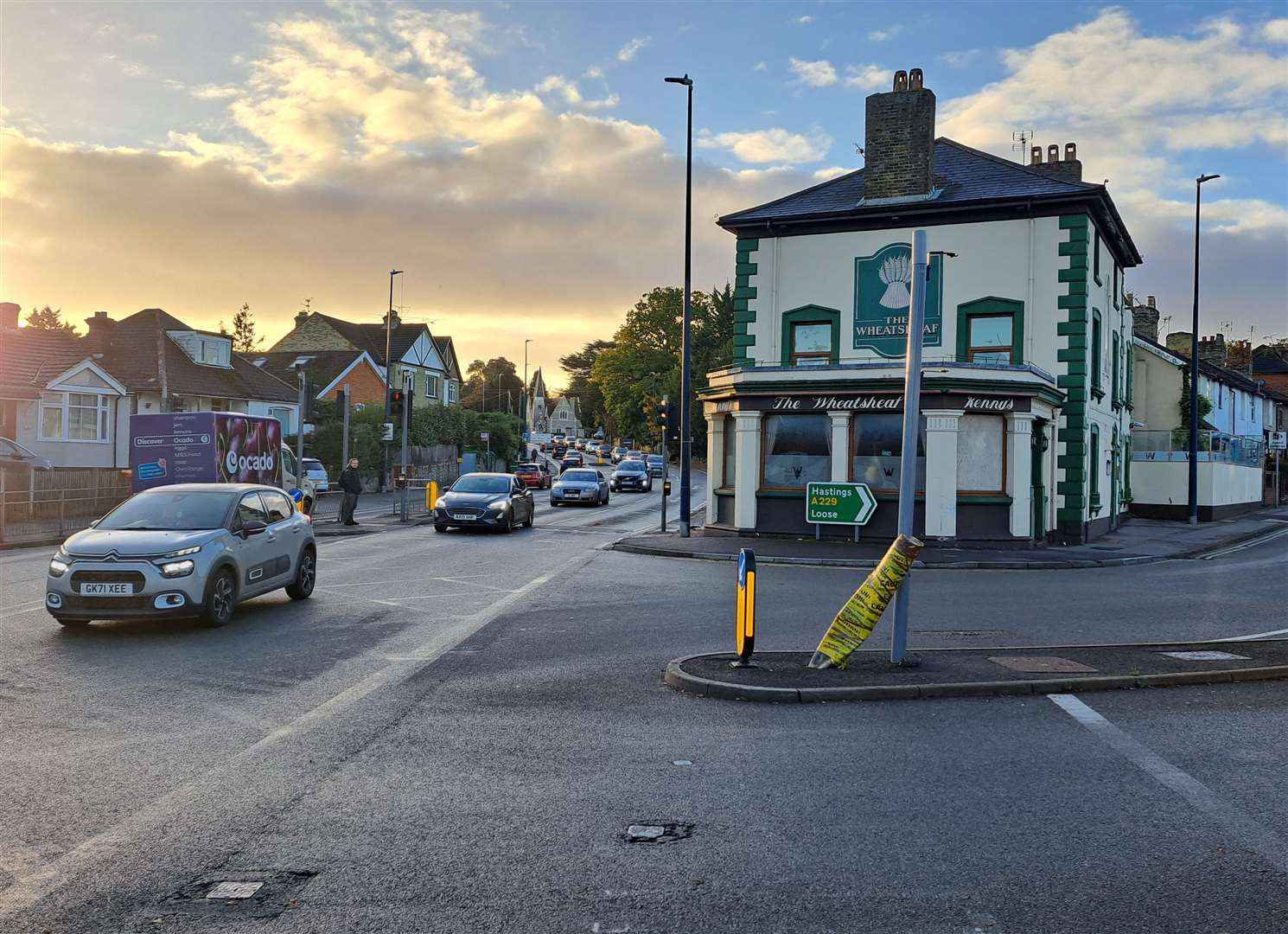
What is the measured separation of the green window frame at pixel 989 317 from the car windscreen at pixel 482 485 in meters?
12.0

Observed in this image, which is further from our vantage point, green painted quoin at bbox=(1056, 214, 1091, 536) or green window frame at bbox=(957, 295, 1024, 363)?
green window frame at bbox=(957, 295, 1024, 363)

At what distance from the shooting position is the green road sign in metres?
24.1

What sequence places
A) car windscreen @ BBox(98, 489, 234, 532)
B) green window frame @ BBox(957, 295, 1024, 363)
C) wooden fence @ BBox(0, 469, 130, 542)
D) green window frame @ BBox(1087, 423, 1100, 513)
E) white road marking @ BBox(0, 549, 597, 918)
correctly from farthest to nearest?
green window frame @ BBox(1087, 423, 1100, 513), green window frame @ BBox(957, 295, 1024, 363), wooden fence @ BBox(0, 469, 130, 542), car windscreen @ BBox(98, 489, 234, 532), white road marking @ BBox(0, 549, 597, 918)

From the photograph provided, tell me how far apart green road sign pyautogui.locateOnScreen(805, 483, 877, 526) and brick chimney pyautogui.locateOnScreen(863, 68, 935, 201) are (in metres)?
8.24

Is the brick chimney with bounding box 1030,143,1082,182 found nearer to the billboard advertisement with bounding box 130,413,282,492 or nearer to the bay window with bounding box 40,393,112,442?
the billboard advertisement with bounding box 130,413,282,492

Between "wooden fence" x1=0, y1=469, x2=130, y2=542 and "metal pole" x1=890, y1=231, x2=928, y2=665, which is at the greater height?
"metal pole" x1=890, y1=231, x2=928, y2=665

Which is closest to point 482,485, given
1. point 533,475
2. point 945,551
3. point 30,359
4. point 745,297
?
point 745,297

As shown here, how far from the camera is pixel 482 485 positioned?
28125 millimetres

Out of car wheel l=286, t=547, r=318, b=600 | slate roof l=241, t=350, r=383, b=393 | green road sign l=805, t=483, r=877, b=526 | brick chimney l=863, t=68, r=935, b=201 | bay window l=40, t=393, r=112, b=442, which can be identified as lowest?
car wheel l=286, t=547, r=318, b=600

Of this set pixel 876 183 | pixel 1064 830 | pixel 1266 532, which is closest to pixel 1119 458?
pixel 1266 532

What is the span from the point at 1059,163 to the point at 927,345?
36.1 feet

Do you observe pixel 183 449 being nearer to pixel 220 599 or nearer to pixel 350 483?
pixel 350 483

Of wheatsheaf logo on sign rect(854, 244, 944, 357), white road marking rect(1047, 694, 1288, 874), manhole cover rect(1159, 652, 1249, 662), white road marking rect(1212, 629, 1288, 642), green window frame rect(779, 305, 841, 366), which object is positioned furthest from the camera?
green window frame rect(779, 305, 841, 366)

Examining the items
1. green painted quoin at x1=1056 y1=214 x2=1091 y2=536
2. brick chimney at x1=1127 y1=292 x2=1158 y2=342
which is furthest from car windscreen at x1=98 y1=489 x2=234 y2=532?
brick chimney at x1=1127 y1=292 x2=1158 y2=342
